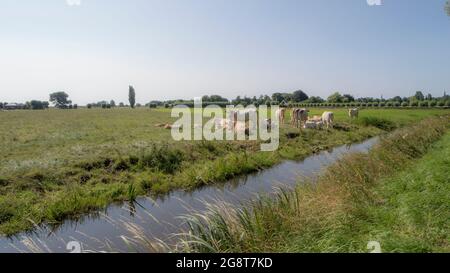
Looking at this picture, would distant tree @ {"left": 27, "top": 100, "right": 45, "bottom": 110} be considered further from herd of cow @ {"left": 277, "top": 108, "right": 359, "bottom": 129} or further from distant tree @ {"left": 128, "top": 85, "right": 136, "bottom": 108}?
herd of cow @ {"left": 277, "top": 108, "right": 359, "bottom": 129}

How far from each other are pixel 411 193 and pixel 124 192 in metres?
7.99

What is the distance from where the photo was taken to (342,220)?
6.61m

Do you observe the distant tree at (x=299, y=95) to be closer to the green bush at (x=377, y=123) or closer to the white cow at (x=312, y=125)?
the green bush at (x=377, y=123)

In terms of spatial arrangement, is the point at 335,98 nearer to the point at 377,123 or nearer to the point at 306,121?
the point at 377,123

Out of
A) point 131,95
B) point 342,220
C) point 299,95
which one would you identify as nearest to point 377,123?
point 342,220

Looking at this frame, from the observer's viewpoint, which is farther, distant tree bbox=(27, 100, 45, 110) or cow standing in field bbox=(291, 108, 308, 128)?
distant tree bbox=(27, 100, 45, 110)

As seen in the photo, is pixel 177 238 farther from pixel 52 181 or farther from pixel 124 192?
pixel 52 181

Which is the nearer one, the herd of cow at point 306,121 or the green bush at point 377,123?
the herd of cow at point 306,121

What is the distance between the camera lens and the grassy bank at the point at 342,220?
5.71m

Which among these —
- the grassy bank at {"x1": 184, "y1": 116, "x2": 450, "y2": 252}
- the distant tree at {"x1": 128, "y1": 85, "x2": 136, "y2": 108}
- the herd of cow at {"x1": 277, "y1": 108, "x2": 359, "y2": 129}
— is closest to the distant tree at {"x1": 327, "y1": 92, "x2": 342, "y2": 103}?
the distant tree at {"x1": 128, "y1": 85, "x2": 136, "y2": 108}

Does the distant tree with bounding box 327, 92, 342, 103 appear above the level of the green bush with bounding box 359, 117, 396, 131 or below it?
above

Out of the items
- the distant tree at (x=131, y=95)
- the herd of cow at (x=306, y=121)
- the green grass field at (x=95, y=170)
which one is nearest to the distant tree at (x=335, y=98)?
the distant tree at (x=131, y=95)

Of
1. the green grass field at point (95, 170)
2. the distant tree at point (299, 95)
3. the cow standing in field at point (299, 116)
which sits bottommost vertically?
the green grass field at point (95, 170)

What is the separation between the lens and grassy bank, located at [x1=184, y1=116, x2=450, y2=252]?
18.7 feet
